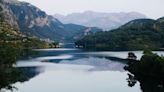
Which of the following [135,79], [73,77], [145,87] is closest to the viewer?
[145,87]

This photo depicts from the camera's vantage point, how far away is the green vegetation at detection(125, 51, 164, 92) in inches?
4102

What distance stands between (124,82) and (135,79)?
639 centimetres

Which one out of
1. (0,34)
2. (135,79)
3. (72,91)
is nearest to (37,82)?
(72,91)

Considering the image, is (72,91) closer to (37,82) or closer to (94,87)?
(94,87)

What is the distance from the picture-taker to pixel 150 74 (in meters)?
118

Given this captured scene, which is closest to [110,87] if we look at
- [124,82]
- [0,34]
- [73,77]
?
[124,82]

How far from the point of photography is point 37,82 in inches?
4719

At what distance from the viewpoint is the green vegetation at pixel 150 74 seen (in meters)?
104

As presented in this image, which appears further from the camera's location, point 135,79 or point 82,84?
point 135,79

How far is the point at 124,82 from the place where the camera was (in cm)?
11844

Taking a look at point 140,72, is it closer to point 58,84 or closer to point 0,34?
point 58,84

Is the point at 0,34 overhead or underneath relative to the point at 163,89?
overhead

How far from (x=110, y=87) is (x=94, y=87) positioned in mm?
4907

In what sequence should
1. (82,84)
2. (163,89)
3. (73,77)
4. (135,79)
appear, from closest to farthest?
(163,89), (82,84), (135,79), (73,77)
